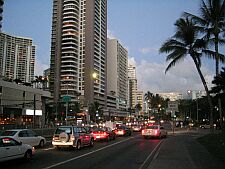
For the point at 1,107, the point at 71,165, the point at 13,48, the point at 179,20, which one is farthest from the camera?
the point at 13,48

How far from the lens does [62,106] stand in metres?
134

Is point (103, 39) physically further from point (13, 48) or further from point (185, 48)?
point (185, 48)

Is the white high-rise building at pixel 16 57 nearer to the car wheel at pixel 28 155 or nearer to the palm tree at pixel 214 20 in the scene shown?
the palm tree at pixel 214 20

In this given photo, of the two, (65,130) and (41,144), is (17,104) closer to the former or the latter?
(41,144)

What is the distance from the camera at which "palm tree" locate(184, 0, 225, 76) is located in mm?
28016

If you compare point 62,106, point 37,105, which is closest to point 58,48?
point 62,106

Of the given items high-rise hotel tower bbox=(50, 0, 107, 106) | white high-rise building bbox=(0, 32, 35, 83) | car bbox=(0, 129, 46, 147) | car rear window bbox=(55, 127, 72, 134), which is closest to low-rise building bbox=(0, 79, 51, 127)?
high-rise hotel tower bbox=(50, 0, 107, 106)

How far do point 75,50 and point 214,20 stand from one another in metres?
137

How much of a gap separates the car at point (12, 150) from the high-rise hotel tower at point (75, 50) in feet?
454

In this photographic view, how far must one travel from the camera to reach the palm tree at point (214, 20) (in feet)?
91.9

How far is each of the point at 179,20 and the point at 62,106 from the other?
354 feet

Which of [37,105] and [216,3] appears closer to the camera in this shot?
[216,3]

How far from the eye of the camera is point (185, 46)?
31.1m

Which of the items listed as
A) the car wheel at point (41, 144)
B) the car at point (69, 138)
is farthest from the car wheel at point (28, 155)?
the car wheel at point (41, 144)
